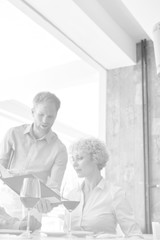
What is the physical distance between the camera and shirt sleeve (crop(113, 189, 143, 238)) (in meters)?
1.67

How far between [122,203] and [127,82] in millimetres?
2426

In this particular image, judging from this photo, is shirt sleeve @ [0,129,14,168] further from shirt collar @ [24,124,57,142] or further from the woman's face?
the woman's face

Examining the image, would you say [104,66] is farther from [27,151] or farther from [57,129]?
[57,129]

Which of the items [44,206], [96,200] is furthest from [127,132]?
[44,206]

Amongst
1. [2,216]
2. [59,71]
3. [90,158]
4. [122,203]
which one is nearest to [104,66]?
[59,71]

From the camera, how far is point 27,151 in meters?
2.18

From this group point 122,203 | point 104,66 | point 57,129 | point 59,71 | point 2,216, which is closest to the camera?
point 2,216

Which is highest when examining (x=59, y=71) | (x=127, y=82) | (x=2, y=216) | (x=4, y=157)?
(x=59, y=71)

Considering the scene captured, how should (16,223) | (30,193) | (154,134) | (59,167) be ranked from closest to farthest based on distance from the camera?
1. (30,193)
2. (16,223)
3. (59,167)
4. (154,134)

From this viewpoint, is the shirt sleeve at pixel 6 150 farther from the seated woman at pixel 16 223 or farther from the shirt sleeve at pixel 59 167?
the seated woman at pixel 16 223

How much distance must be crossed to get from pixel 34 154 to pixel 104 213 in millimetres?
564

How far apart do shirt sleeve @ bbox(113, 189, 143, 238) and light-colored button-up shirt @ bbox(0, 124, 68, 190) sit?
13.9 inches

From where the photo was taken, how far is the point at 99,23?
11.2ft

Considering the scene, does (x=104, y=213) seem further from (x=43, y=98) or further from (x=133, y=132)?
(x=133, y=132)
